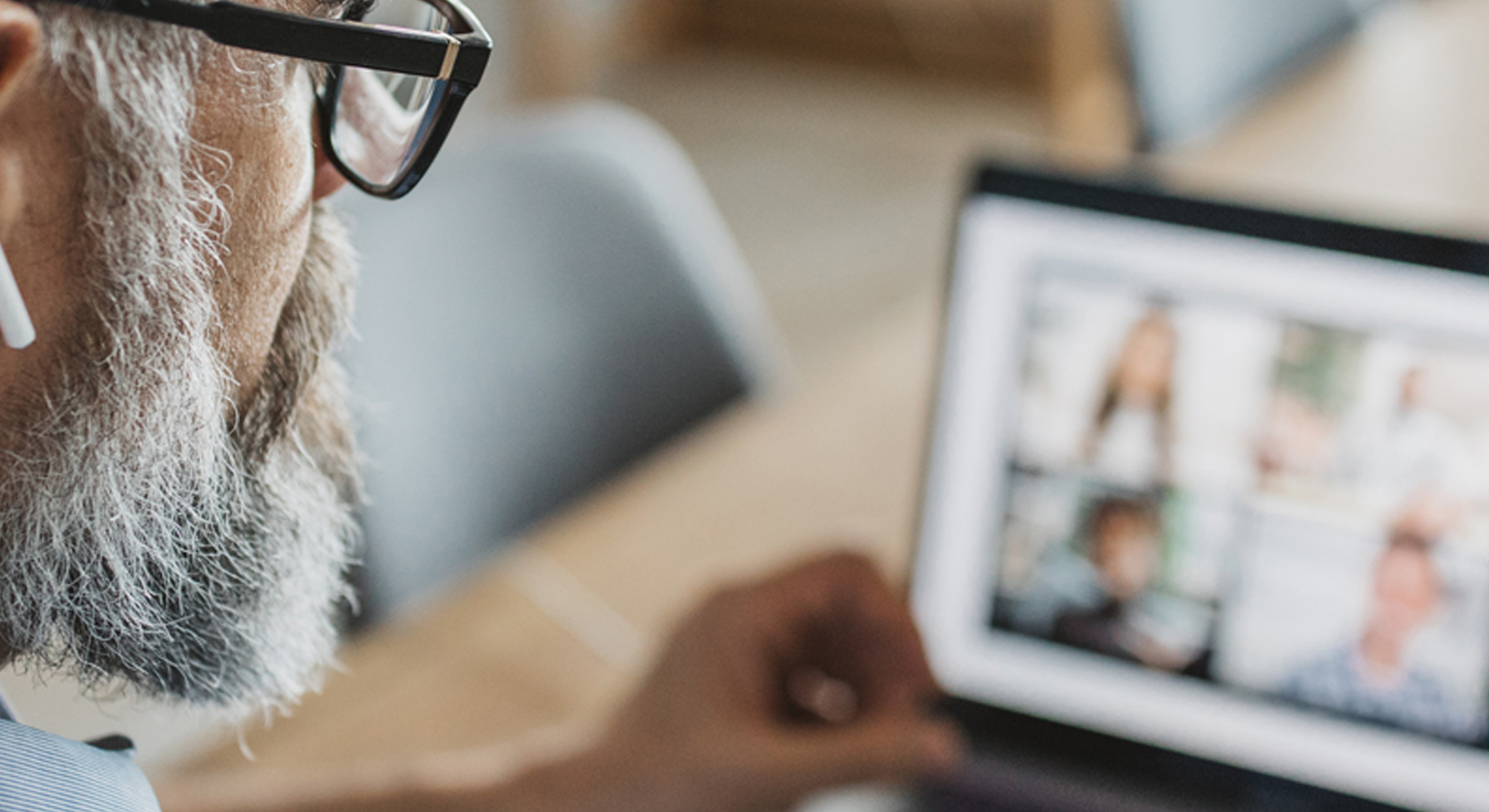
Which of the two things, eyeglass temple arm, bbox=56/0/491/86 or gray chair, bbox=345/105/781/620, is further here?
gray chair, bbox=345/105/781/620

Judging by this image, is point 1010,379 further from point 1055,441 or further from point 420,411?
point 420,411

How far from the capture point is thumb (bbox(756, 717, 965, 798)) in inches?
25.4

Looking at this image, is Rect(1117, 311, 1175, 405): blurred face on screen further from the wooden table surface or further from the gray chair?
the gray chair

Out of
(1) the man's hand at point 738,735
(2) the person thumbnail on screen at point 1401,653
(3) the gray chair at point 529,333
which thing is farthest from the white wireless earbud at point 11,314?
(3) the gray chair at point 529,333

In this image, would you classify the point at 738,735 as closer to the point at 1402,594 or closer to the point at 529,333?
the point at 1402,594

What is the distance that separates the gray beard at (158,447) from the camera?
0.22 m

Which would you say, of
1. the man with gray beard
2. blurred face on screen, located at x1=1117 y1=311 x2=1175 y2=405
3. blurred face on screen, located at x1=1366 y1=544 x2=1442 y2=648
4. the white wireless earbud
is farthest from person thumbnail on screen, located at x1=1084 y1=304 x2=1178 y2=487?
the white wireless earbud

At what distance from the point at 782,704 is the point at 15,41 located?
1.88ft

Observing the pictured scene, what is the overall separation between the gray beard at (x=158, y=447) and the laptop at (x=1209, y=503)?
43 cm

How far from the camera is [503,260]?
1083 millimetres

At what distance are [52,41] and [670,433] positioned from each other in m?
0.96

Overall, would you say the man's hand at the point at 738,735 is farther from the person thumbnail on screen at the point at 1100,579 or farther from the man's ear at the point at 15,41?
the man's ear at the point at 15,41

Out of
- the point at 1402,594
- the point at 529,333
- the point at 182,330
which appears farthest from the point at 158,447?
the point at 529,333

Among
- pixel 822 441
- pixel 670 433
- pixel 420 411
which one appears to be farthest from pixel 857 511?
pixel 420 411
